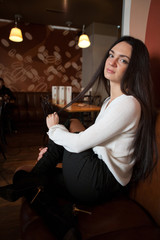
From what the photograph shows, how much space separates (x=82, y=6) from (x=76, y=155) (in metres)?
4.08

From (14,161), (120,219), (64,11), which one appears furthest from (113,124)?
(64,11)

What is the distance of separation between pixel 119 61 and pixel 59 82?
16.2 ft

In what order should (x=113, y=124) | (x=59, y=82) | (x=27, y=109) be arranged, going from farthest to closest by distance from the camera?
(x=59, y=82), (x=27, y=109), (x=113, y=124)

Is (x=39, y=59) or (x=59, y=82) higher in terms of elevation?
(x=39, y=59)

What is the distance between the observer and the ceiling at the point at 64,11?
3748mm

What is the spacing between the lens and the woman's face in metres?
0.91

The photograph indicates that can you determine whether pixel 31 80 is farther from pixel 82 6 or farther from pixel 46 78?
pixel 82 6

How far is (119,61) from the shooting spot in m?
0.93

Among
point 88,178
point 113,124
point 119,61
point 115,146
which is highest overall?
point 119,61

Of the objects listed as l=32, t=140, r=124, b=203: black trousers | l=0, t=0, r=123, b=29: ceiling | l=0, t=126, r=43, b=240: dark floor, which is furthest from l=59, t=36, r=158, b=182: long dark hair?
l=0, t=0, r=123, b=29: ceiling

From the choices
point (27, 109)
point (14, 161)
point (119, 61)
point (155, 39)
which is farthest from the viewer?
point (27, 109)

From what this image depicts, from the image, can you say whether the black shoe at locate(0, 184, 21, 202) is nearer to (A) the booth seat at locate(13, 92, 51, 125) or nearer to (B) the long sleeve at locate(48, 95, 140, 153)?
(B) the long sleeve at locate(48, 95, 140, 153)

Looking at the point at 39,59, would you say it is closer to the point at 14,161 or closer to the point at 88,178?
the point at 14,161

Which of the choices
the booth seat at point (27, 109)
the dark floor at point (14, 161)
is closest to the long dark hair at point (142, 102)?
the dark floor at point (14, 161)
